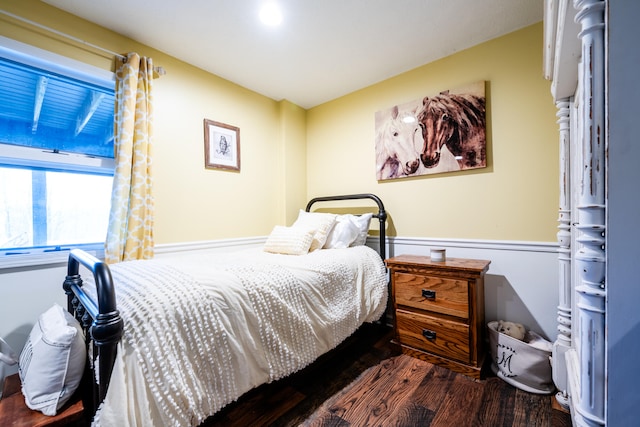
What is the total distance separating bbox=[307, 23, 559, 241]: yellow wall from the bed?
994 mm

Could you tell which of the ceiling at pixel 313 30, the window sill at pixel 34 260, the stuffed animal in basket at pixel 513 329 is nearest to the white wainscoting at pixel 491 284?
the window sill at pixel 34 260

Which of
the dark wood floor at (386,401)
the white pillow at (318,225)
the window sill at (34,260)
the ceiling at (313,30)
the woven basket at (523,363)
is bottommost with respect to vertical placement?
the dark wood floor at (386,401)

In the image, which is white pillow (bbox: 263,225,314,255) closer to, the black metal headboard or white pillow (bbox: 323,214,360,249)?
white pillow (bbox: 323,214,360,249)

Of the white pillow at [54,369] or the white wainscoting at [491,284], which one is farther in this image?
the white wainscoting at [491,284]

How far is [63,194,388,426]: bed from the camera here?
33.3 inches

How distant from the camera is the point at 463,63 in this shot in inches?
83.4

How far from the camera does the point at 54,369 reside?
3.03 ft

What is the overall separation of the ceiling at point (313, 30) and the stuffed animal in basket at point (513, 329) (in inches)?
80.9

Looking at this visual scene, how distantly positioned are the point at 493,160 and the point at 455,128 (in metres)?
0.38

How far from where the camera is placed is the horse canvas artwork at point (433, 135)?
6.66 ft

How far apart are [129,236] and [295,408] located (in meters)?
1.53

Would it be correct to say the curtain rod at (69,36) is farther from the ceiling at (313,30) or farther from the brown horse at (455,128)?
the brown horse at (455,128)

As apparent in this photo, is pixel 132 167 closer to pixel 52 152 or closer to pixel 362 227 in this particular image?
pixel 52 152

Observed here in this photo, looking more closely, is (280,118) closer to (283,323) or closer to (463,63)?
(463,63)
